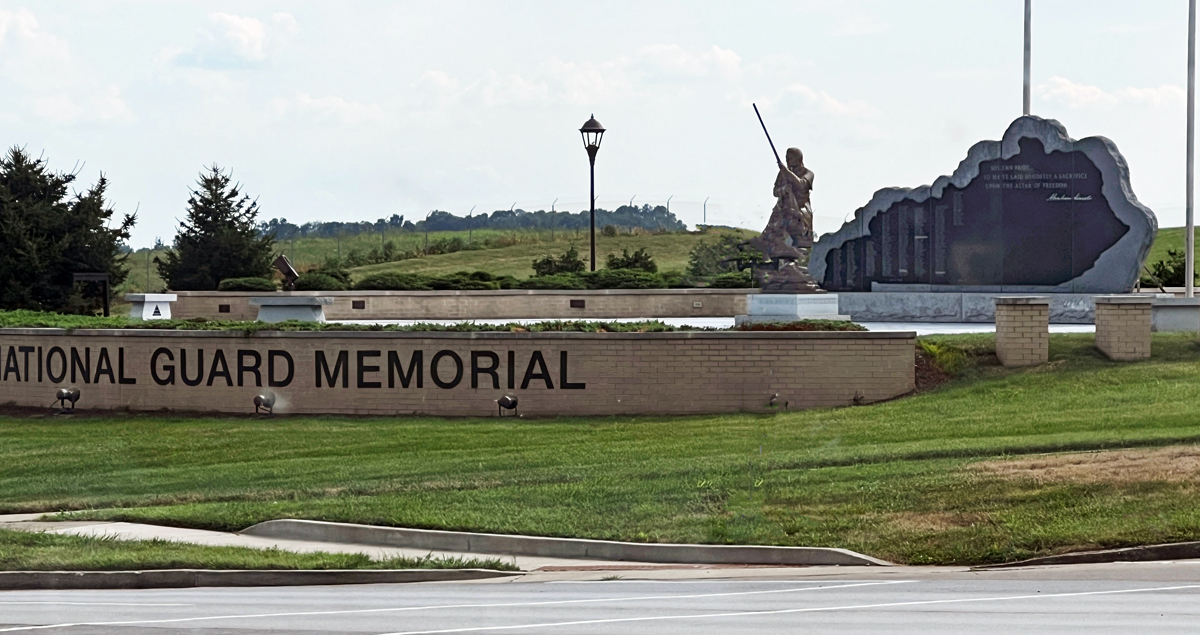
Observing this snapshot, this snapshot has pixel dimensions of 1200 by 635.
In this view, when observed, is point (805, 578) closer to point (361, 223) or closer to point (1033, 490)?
point (1033, 490)

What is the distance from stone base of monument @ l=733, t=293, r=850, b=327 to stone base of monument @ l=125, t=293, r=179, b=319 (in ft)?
58.2

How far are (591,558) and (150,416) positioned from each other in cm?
1287

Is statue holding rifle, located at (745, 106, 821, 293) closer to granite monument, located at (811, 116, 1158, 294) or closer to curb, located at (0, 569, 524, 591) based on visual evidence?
granite monument, located at (811, 116, 1158, 294)

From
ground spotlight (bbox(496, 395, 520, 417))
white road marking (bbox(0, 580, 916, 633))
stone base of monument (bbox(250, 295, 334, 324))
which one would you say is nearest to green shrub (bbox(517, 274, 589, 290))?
stone base of monument (bbox(250, 295, 334, 324))

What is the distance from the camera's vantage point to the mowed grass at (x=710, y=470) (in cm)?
1229

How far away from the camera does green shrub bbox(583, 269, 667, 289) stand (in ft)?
141

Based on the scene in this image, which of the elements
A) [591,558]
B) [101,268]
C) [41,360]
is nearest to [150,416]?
[41,360]

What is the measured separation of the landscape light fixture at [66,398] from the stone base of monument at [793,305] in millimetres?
13454

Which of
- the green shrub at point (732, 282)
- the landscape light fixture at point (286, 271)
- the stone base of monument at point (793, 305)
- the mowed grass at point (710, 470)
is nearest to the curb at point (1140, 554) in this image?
the mowed grass at point (710, 470)

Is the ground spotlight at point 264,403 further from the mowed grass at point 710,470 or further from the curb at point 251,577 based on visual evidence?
the curb at point 251,577

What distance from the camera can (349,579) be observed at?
38.8 ft

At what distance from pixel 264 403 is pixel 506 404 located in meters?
4.17

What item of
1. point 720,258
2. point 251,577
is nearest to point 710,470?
point 251,577

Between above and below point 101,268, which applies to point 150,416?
below
